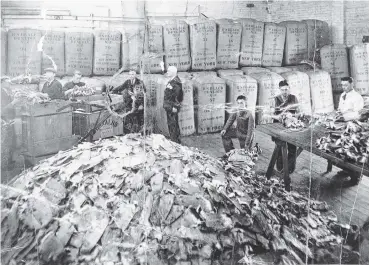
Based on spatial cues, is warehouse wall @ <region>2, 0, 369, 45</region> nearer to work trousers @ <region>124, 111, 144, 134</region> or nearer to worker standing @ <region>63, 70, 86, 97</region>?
worker standing @ <region>63, 70, 86, 97</region>

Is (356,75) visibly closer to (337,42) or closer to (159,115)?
(337,42)

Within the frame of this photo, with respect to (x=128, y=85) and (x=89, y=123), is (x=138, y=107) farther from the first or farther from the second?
(x=89, y=123)

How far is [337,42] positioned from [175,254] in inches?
247

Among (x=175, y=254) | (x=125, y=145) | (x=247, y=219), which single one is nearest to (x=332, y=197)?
(x=247, y=219)

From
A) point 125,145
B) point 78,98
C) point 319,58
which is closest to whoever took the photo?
point 125,145

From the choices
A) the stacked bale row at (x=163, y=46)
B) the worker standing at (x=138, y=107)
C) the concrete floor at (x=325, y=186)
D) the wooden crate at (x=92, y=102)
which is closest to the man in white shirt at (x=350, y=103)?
the concrete floor at (x=325, y=186)

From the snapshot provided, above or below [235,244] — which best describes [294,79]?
above

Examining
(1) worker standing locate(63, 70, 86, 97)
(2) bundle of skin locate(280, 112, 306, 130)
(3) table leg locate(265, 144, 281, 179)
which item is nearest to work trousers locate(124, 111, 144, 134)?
(1) worker standing locate(63, 70, 86, 97)

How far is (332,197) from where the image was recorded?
426 cm

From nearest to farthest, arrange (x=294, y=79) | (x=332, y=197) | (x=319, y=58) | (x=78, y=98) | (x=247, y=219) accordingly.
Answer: (x=247, y=219)
(x=332, y=197)
(x=78, y=98)
(x=294, y=79)
(x=319, y=58)

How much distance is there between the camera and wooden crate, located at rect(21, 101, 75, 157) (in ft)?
14.7

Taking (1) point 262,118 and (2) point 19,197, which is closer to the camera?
(2) point 19,197

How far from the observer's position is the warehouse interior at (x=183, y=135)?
3.09 metres

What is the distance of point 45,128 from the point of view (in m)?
4.57
